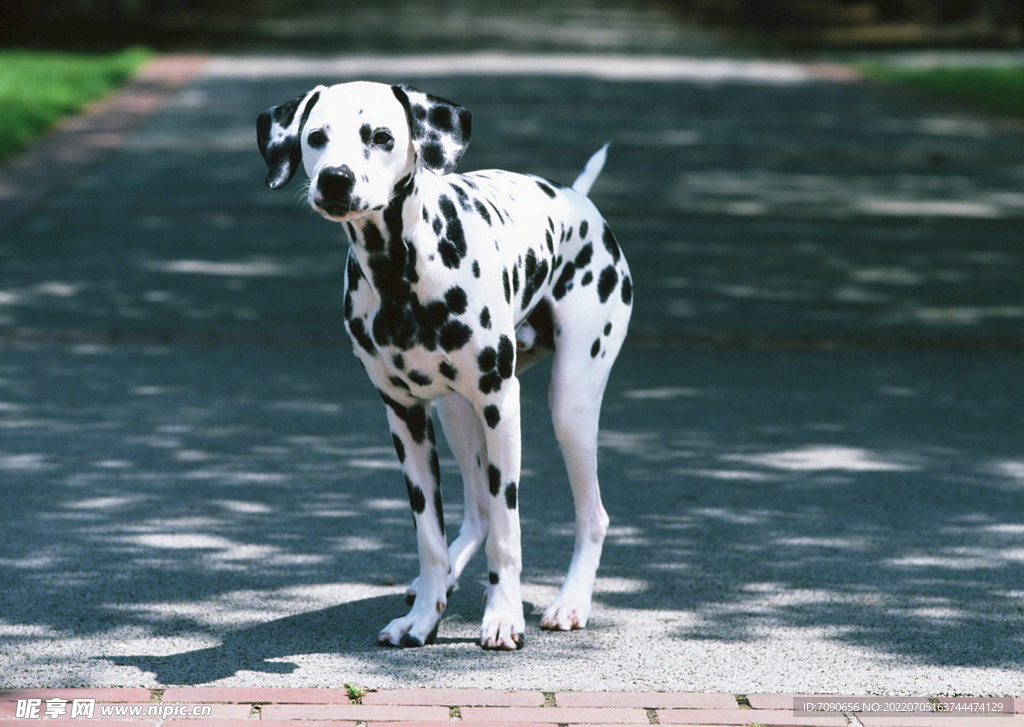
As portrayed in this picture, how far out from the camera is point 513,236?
489 cm

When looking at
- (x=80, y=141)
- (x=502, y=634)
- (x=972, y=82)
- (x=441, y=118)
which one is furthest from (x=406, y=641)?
(x=972, y=82)

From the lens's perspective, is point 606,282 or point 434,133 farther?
point 606,282

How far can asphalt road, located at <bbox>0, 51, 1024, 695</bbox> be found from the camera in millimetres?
4867

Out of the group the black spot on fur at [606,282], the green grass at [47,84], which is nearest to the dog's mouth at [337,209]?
the black spot on fur at [606,282]

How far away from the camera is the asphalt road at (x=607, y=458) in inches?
192

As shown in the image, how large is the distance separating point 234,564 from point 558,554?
46.3 inches

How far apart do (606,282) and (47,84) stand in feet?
57.2

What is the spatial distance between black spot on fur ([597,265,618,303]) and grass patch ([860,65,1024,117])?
1682cm

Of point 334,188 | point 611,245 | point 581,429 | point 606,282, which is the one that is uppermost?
point 334,188

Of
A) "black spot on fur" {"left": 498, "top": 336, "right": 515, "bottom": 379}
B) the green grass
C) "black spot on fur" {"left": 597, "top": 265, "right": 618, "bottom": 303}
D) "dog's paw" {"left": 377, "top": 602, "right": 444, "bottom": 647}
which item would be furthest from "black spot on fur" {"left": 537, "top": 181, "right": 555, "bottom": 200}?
the green grass

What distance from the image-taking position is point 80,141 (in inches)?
670

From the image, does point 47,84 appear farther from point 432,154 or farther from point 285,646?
point 432,154

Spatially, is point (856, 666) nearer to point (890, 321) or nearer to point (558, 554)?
point (558, 554)

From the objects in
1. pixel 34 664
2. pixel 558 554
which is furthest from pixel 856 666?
pixel 34 664
